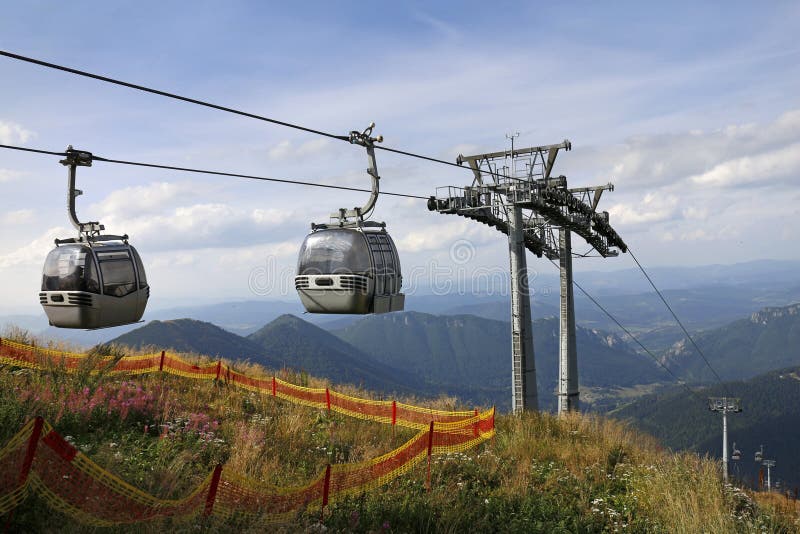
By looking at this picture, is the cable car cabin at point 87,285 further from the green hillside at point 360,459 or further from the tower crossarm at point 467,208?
the tower crossarm at point 467,208

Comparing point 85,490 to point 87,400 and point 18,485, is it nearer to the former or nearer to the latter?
point 18,485

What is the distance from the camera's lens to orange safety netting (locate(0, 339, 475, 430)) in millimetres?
14398

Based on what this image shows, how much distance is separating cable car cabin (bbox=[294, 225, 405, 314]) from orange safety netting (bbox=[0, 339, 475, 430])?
4.68 metres

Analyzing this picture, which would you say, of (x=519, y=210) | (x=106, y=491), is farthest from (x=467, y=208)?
(x=106, y=491)

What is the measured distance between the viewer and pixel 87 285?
9.34 metres

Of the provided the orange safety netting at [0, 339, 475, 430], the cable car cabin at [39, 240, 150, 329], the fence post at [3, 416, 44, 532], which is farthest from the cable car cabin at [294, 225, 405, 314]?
the orange safety netting at [0, 339, 475, 430]

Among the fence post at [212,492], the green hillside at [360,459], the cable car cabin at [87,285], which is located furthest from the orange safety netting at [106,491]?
the cable car cabin at [87,285]

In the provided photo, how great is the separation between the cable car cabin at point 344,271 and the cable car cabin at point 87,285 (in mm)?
2778

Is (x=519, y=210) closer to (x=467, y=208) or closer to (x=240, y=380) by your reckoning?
(x=467, y=208)

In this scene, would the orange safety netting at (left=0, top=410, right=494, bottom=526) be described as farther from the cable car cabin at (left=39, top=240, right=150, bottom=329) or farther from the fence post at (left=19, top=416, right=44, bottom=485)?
the cable car cabin at (left=39, top=240, right=150, bottom=329)

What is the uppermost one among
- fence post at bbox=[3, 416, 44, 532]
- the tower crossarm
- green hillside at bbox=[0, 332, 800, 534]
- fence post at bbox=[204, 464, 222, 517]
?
the tower crossarm

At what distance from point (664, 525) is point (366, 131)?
25.4 ft

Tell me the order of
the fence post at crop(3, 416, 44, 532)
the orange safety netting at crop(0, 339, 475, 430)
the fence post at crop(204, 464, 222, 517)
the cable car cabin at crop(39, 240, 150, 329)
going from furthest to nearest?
the orange safety netting at crop(0, 339, 475, 430), the cable car cabin at crop(39, 240, 150, 329), the fence post at crop(204, 464, 222, 517), the fence post at crop(3, 416, 44, 532)

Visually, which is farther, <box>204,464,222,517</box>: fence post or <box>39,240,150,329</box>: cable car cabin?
<box>39,240,150,329</box>: cable car cabin
